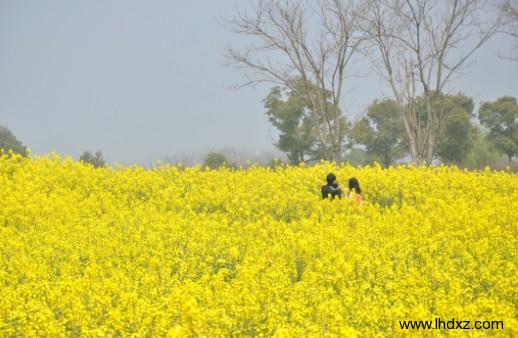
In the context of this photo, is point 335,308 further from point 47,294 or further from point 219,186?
point 219,186

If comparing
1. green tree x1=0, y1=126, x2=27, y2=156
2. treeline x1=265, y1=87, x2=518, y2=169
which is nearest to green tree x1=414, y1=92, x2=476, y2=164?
treeline x1=265, y1=87, x2=518, y2=169

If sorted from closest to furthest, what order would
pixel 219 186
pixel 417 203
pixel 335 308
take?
pixel 335 308 → pixel 417 203 → pixel 219 186

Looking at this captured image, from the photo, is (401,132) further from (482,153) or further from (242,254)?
(242,254)

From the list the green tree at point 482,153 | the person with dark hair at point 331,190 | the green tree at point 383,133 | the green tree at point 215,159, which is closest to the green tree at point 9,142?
the green tree at point 215,159

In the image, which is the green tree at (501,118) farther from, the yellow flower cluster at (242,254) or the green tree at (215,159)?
the yellow flower cluster at (242,254)

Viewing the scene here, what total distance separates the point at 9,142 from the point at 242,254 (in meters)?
54.1

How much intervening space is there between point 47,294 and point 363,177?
12.8 meters

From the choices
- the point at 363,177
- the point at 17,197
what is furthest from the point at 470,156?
the point at 17,197

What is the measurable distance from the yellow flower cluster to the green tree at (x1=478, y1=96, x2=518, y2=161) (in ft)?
137

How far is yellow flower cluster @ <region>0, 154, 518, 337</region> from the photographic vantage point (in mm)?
7188

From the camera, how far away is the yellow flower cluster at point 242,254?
7188mm

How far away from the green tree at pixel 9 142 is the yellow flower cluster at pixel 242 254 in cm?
4039

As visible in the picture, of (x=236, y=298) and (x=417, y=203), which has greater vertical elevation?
(x=417, y=203)

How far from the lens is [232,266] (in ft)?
36.4
